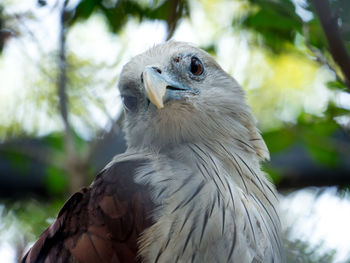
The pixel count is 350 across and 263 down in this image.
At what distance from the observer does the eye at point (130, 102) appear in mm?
Answer: 4159

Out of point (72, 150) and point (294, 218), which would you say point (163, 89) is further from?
point (72, 150)

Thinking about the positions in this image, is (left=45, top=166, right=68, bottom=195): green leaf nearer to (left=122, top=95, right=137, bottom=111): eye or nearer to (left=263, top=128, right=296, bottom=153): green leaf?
(left=122, top=95, right=137, bottom=111): eye

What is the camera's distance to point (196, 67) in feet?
13.6

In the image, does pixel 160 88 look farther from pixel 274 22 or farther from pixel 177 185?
pixel 274 22

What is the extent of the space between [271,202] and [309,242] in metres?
0.47

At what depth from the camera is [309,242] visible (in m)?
3.49

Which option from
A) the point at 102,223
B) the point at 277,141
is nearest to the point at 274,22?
the point at 277,141

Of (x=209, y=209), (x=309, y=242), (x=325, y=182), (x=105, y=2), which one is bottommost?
(x=325, y=182)

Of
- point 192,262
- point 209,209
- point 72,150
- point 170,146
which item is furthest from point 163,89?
point 72,150

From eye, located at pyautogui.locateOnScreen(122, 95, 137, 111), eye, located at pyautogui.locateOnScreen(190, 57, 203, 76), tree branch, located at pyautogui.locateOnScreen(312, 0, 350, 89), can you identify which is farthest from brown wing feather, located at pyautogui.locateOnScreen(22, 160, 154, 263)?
tree branch, located at pyautogui.locateOnScreen(312, 0, 350, 89)

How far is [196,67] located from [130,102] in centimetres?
51

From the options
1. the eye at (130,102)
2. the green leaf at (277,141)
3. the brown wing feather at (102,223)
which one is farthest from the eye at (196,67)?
the green leaf at (277,141)

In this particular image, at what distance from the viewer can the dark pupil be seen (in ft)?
13.6

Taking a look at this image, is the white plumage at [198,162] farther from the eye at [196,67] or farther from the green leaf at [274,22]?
the green leaf at [274,22]
